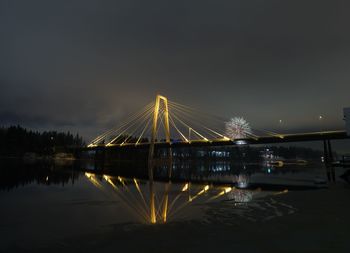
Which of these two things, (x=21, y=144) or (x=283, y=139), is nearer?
(x=283, y=139)

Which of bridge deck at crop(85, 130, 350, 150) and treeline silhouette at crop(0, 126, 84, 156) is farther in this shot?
treeline silhouette at crop(0, 126, 84, 156)

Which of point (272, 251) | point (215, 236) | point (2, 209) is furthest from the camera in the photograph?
point (2, 209)

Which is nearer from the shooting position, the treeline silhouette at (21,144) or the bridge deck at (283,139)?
the bridge deck at (283,139)

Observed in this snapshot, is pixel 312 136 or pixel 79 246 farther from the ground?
pixel 312 136

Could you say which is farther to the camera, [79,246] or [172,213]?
[172,213]

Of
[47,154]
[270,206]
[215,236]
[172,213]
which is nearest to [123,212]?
[172,213]

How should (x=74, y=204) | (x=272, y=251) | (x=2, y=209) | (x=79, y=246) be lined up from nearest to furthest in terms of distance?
1. (x=272, y=251)
2. (x=79, y=246)
3. (x=2, y=209)
4. (x=74, y=204)

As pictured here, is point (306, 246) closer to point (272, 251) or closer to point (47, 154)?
point (272, 251)

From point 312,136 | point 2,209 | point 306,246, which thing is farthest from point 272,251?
point 312,136

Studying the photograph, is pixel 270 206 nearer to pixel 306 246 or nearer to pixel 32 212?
pixel 306 246
